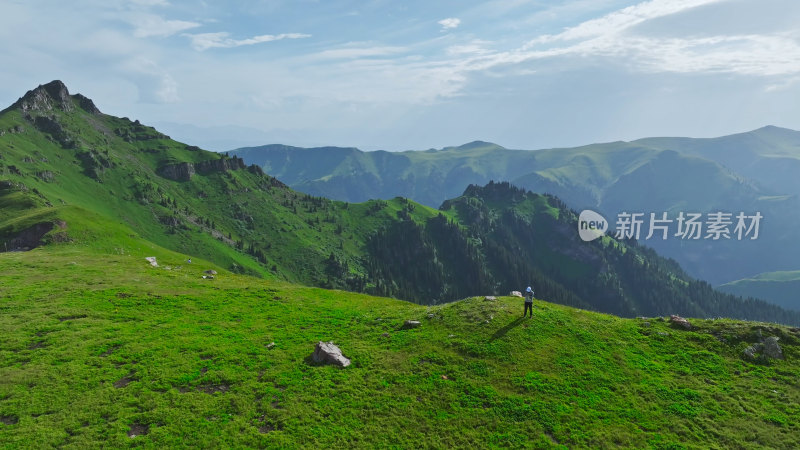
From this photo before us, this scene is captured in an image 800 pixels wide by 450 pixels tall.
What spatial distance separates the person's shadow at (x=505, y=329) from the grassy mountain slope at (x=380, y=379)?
0.74 ft

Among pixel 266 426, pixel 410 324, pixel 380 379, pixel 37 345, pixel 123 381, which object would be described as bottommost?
pixel 266 426

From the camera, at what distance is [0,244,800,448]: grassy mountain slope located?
82.2ft

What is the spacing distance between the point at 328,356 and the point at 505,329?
60.4 ft

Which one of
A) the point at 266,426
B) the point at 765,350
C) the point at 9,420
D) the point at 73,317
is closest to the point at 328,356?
the point at 266,426

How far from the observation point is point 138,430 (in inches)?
950

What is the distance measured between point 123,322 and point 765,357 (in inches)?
2588

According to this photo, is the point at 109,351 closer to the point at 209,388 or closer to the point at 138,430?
the point at 209,388

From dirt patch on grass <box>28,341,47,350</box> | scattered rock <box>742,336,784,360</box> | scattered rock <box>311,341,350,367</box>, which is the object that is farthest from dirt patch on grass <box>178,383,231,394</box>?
scattered rock <box>742,336,784,360</box>

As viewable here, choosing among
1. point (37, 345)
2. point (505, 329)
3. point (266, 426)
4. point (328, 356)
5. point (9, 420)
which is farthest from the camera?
point (505, 329)

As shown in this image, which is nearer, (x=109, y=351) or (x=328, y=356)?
(x=328, y=356)

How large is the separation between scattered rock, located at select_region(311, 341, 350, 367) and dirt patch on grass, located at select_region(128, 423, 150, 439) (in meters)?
13.0

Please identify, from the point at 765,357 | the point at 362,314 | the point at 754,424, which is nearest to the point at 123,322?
the point at 362,314

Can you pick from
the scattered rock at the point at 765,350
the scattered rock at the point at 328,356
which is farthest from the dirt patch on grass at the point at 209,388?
the scattered rock at the point at 765,350

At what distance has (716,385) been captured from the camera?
31953 millimetres
